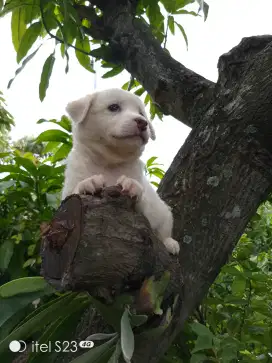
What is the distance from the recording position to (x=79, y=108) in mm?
1711

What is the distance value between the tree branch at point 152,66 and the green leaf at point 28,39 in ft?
0.95

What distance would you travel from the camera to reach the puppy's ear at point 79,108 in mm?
1694

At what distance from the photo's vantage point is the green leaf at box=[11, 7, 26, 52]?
6.79 ft

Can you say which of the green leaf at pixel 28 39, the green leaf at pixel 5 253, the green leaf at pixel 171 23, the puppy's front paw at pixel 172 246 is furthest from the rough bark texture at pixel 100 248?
the green leaf at pixel 171 23

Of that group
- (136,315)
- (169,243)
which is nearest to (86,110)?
(169,243)

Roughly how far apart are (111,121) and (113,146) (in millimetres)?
94

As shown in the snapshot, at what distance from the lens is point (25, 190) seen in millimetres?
2045

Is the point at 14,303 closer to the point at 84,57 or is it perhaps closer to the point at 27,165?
the point at 27,165

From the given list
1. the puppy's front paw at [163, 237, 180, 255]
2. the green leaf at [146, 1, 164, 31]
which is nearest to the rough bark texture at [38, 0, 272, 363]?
the puppy's front paw at [163, 237, 180, 255]

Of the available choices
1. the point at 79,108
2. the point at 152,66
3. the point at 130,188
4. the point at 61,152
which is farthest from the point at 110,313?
the point at 61,152

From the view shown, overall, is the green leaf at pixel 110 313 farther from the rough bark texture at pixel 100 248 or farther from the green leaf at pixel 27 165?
the green leaf at pixel 27 165

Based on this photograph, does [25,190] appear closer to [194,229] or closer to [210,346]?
[194,229]

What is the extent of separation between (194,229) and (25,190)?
888 mm

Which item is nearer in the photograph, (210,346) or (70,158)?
(210,346)
